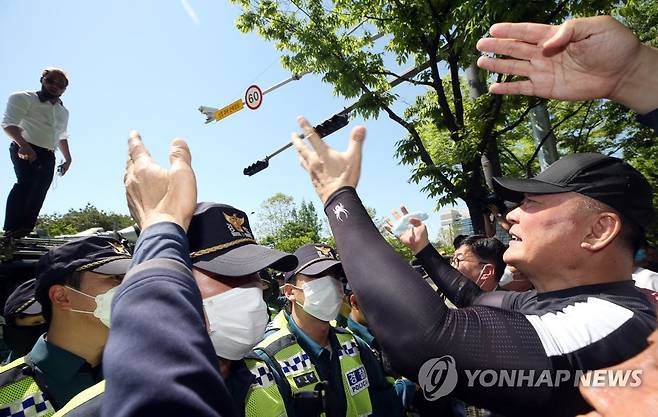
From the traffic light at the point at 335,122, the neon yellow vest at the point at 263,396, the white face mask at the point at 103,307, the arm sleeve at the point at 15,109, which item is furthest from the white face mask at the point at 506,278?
the traffic light at the point at 335,122

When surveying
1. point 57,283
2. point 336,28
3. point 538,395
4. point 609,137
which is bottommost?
point 538,395

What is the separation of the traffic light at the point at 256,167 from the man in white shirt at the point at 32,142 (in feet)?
33.2

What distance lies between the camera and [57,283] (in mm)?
2549

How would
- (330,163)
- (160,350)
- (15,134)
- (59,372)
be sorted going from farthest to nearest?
(15,134) → (59,372) → (330,163) → (160,350)

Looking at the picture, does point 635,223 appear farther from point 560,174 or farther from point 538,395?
A: point 538,395

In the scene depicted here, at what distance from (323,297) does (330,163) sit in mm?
2373

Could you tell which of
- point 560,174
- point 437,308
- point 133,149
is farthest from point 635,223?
point 133,149

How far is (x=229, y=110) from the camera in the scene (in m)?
15.3

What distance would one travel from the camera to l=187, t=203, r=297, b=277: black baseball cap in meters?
2.04

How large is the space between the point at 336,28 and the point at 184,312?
8420 mm

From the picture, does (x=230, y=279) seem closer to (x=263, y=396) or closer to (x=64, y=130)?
(x=263, y=396)

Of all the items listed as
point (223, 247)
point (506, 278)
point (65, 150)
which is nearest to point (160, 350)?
point (223, 247)

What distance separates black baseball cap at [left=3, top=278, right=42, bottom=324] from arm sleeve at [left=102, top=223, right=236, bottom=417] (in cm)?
288

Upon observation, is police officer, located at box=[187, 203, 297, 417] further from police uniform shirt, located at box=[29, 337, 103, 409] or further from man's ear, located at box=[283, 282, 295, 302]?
man's ear, located at box=[283, 282, 295, 302]
